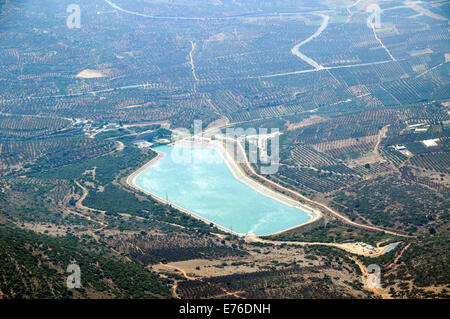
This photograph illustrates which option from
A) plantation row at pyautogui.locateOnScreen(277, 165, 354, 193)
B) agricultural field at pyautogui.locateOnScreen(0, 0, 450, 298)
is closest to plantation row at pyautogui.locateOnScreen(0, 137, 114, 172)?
agricultural field at pyautogui.locateOnScreen(0, 0, 450, 298)

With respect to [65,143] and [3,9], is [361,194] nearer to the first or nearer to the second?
[65,143]

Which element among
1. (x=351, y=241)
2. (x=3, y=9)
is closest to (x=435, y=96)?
(x=351, y=241)

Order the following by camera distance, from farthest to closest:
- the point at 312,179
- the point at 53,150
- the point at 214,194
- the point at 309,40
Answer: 1. the point at 309,40
2. the point at 53,150
3. the point at 312,179
4. the point at 214,194

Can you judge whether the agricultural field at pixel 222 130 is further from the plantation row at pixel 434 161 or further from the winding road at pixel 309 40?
the winding road at pixel 309 40

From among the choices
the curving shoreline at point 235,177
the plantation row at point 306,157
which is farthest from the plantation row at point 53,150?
the plantation row at point 306,157

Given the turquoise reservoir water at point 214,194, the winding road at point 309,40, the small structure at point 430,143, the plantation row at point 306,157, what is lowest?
the turquoise reservoir water at point 214,194

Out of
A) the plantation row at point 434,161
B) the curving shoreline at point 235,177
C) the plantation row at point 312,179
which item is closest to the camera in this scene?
the curving shoreline at point 235,177

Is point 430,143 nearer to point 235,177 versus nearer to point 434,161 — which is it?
point 434,161

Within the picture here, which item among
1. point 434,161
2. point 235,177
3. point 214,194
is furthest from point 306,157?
point 434,161
